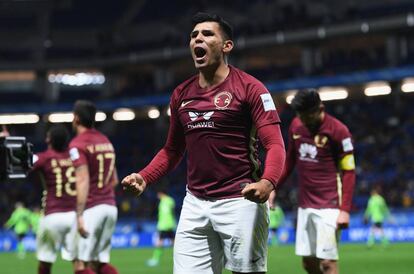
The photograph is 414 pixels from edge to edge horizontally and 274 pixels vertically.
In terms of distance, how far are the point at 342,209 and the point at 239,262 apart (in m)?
2.93

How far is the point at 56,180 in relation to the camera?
9508 millimetres

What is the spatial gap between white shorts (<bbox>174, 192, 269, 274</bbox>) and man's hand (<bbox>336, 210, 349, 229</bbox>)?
2.65 meters

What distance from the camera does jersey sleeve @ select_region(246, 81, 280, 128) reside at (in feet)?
16.8

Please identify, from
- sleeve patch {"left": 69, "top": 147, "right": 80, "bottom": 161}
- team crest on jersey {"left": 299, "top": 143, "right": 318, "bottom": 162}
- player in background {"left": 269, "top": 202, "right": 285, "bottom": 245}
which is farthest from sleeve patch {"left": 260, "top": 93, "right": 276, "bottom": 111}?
player in background {"left": 269, "top": 202, "right": 285, "bottom": 245}

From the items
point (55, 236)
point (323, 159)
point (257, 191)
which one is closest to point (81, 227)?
point (55, 236)

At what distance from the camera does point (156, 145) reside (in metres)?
48.7

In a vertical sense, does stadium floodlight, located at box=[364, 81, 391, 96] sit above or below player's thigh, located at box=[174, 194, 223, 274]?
above

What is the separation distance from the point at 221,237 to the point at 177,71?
4977 cm

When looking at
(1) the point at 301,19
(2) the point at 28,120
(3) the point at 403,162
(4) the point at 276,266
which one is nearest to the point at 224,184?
(4) the point at 276,266

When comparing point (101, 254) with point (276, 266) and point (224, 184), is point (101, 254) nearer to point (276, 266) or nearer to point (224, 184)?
point (224, 184)

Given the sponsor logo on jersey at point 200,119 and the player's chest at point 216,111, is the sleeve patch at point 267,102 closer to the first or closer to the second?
the player's chest at point 216,111

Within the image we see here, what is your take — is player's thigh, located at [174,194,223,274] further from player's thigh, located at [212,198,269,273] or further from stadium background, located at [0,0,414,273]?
stadium background, located at [0,0,414,273]

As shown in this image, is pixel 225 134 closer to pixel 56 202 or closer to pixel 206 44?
pixel 206 44

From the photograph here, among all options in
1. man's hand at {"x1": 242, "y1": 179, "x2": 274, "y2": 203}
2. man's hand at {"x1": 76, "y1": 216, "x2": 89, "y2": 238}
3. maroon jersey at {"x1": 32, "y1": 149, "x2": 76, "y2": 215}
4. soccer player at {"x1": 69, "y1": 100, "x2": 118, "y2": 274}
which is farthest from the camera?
maroon jersey at {"x1": 32, "y1": 149, "x2": 76, "y2": 215}
